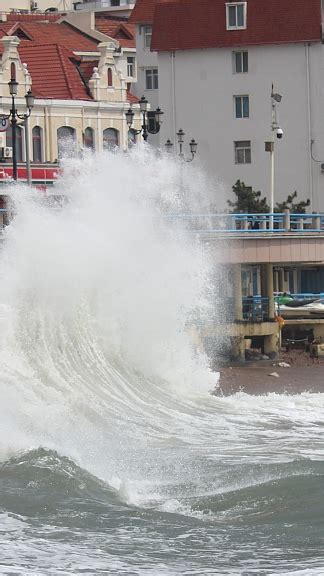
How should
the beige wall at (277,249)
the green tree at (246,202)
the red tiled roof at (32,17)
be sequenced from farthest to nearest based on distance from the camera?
the red tiled roof at (32,17) < the green tree at (246,202) < the beige wall at (277,249)

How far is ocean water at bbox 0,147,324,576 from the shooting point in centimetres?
1964

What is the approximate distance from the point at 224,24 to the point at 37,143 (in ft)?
33.9

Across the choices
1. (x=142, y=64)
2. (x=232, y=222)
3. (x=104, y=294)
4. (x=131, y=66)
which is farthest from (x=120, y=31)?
(x=104, y=294)

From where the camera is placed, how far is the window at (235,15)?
231 feet

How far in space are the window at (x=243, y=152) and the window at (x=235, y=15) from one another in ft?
15.3

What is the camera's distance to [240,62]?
2813 inches

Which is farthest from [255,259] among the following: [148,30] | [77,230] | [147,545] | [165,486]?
[148,30]

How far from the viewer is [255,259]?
42312 millimetres

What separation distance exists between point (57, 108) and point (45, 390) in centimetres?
3807

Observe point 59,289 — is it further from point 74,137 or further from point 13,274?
point 74,137

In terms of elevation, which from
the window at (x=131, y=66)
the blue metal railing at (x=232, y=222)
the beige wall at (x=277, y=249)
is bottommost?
the beige wall at (x=277, y=249)

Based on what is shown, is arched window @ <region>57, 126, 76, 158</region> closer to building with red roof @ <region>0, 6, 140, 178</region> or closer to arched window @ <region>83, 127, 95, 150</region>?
building with red roof @ <region>0, 6, 140, 178</region>

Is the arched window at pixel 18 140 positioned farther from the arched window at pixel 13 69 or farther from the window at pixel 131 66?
the window at pixel 131 66

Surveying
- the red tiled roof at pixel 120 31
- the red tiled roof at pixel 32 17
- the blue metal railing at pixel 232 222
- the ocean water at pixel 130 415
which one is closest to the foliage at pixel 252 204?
the blue metal railing at pixel 232 222
